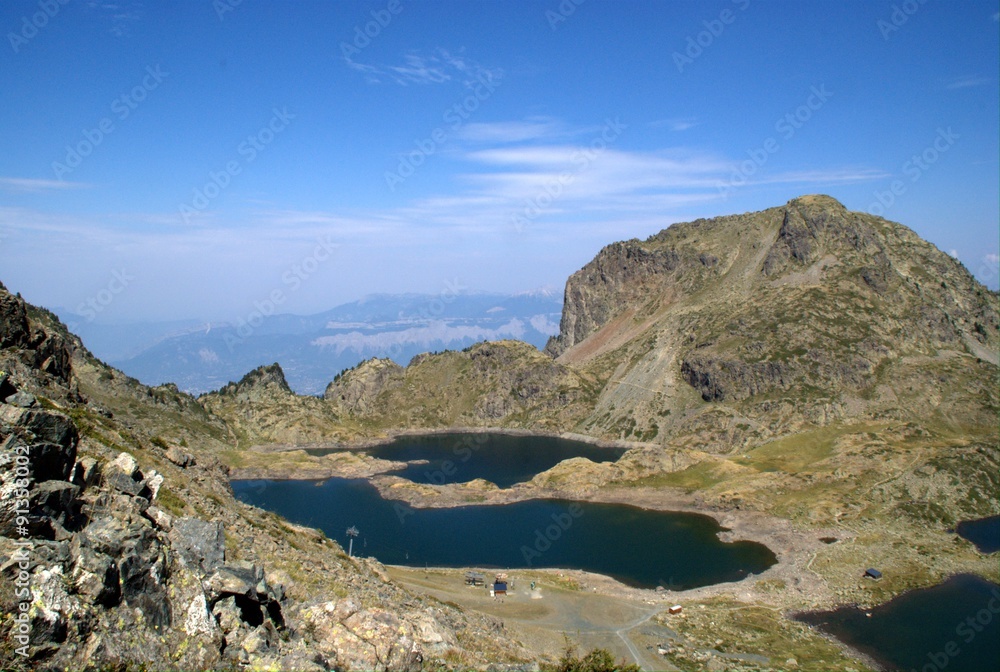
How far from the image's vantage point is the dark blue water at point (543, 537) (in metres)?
99.6

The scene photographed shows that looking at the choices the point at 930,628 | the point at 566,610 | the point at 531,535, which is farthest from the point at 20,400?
the point at 531,535

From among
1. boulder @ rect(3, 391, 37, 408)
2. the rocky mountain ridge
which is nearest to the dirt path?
the rocky mountain ridge

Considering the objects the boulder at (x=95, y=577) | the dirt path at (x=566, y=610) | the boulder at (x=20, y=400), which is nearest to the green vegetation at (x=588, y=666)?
the dirt path at (x=566, y=610)

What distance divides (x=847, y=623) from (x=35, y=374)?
8987cm

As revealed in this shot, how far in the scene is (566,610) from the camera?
74.9 meters

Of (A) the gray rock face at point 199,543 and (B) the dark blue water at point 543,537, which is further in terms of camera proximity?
(B) the dark blue water at point 543,537

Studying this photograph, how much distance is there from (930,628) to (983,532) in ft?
155

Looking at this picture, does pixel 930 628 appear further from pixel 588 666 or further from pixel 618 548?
pixel 588 666

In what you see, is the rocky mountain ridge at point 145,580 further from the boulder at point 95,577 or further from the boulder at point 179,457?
the boulder at point 179,457

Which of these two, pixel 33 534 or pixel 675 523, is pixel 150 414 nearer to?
pixel 675 523

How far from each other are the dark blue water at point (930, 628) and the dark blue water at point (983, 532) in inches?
750

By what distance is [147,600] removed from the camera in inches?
711

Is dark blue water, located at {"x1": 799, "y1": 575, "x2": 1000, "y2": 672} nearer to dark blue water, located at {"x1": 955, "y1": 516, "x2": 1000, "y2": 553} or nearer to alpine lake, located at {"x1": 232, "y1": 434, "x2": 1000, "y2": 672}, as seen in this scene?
alpine lake, located at {"x1": 232, "y1": 434, "x2": 1000, "y2": 672}

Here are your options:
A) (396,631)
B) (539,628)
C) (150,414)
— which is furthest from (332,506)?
(396,631)
